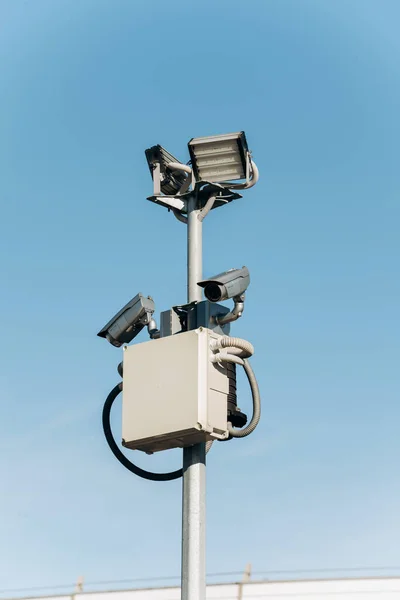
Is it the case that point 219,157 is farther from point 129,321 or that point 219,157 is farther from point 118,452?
point 118,452

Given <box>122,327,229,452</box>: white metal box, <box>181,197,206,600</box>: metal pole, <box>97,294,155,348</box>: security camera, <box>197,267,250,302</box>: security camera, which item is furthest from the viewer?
<box>97,294,155,348</box>: security camera

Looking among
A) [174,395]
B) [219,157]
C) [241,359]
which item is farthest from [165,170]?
[174,395]

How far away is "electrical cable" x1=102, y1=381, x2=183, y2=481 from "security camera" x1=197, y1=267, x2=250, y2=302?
108 centimetres

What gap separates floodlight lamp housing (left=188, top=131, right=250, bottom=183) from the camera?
7688 millimetres

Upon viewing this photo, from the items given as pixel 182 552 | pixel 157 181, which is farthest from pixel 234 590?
pixel 157 181

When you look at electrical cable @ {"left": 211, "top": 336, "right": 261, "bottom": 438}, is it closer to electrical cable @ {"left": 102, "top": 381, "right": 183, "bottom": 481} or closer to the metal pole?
the metal pole

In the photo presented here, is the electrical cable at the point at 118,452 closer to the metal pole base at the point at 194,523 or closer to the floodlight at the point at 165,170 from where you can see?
the metal pole base at the point at 194,523

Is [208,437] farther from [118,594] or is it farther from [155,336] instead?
[118,594]

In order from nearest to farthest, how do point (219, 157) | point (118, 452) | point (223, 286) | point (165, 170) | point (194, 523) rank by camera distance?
1. point (194, 523)
2. point (223, 286)
3. point (118, 452)
4. point (219, 157)
5. point (165, 170)

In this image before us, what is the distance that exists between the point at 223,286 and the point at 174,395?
2.87ft

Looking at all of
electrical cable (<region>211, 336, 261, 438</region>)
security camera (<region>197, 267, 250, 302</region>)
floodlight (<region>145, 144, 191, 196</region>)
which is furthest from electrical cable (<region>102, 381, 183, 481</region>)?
floodlight (<region>145, 144, 191, 196</region>)

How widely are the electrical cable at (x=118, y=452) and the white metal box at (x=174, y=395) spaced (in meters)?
0.22

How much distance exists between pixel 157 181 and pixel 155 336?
134 cm

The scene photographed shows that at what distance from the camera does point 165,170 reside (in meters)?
8.12
